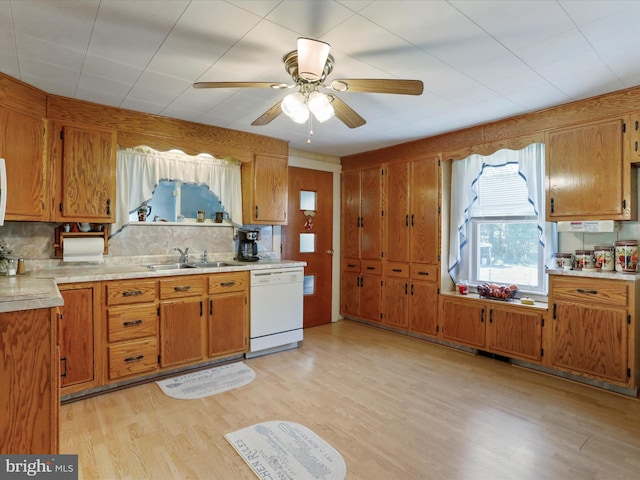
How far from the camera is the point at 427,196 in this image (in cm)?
415

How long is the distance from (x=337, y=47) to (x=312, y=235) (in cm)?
307

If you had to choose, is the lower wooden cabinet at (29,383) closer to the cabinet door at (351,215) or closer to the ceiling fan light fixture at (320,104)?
the ceiling fan light fixture at (320,104)

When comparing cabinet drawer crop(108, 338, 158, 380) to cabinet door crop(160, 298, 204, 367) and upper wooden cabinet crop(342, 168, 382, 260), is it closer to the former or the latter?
cabinet door crop(160, 298, 204, 367)

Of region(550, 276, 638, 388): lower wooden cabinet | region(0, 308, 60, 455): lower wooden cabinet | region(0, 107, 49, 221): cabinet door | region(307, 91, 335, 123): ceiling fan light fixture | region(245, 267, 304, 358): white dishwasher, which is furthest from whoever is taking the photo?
region(245, 267, 304, 358): white dishwasher

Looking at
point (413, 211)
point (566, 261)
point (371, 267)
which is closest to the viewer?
point (566, 261)

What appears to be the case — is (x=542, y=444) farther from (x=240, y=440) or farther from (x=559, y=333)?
(x=240, y=440)

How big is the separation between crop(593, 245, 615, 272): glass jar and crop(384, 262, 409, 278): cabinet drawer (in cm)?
190

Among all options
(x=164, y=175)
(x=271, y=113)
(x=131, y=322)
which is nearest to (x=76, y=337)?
(x=131, y=322)

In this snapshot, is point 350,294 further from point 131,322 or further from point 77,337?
point 77,337

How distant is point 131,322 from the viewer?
2.89m

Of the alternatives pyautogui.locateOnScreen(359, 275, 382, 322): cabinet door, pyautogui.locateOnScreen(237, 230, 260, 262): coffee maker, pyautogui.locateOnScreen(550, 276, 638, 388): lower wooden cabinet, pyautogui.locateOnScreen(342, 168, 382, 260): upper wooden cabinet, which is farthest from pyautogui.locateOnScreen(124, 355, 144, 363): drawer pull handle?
pyautogui.locateOnScreen(550, 276, 638, 388): lower wooden cabinet

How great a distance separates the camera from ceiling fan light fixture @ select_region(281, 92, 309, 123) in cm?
208

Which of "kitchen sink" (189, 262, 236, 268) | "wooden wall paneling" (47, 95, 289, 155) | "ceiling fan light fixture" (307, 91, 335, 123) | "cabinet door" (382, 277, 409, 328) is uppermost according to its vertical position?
"wooden wall paneling" (47, 95, 289, 155)

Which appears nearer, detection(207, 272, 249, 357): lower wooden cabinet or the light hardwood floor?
the light hardwood floor
